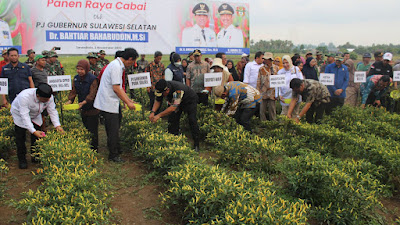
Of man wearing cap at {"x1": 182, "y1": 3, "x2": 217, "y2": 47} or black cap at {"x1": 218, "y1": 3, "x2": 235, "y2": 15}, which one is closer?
man wearing cap at {"x1": 182, "y1": 3, "x2": 217, "y2": 47}

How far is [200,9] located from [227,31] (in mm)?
1397

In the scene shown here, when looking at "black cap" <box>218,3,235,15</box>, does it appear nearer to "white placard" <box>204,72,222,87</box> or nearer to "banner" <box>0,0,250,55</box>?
"banner" <box>0,0,250,55</box>

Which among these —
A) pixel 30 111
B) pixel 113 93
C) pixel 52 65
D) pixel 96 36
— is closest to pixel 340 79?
pixel 113 93

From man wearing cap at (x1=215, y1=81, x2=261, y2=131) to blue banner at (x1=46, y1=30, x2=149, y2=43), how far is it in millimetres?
5603

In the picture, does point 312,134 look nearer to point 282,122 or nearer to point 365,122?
point 282,122

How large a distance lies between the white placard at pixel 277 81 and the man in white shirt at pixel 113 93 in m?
3.42

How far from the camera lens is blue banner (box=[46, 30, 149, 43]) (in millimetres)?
10188

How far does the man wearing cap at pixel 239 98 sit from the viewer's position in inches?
252

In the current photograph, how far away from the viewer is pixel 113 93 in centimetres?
553

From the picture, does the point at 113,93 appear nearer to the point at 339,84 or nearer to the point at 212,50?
the point at 339,84

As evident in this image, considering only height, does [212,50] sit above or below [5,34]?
below

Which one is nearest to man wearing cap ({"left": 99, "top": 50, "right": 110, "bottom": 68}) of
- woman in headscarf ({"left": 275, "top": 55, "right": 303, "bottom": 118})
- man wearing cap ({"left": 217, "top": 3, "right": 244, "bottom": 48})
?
man wearing cap ({"left": 217, "top": 3, "right": 244, "bottom": 48})

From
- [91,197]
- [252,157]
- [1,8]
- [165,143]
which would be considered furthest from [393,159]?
[1,8]

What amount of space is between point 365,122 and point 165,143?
445 centimetres
